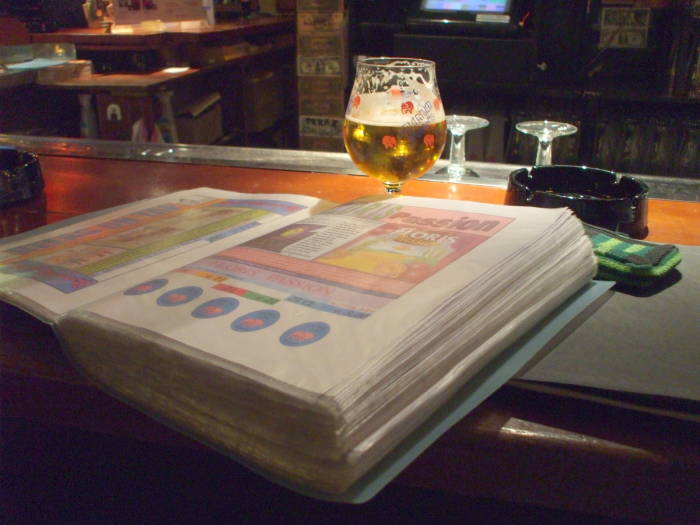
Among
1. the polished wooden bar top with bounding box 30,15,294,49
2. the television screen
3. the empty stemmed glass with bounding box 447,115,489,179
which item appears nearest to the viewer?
the empty stemmed glass with bounding box 447,115,489,179

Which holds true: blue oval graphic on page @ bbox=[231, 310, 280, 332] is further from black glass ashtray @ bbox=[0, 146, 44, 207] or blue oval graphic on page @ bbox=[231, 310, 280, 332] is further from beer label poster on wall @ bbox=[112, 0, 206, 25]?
beer label poster on wall @ bbox=[112, 0, 206, 25]

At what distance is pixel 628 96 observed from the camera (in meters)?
2.44

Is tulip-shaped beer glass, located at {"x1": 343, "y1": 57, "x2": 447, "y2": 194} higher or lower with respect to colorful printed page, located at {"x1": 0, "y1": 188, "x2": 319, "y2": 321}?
higher

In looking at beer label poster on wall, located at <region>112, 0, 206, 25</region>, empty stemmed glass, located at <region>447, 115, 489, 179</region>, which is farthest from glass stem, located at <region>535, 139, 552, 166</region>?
beer label poster on wall, located at <region>112, 0, 206, 25</region>

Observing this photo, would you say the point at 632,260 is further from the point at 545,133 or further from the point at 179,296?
the point at 545,133

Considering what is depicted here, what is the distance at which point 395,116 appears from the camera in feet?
2.85

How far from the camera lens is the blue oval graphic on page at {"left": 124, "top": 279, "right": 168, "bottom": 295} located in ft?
1.81

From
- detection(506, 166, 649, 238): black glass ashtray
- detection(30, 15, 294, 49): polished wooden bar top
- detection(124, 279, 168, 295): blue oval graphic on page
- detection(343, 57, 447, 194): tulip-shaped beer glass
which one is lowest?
detection(124, 279, 168, 295): blue oval graphic on page

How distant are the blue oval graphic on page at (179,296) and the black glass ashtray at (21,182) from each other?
23.6 inches

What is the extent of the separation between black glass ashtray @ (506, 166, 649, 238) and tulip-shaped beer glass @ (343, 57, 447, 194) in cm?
13

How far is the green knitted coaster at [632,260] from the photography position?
63 cm

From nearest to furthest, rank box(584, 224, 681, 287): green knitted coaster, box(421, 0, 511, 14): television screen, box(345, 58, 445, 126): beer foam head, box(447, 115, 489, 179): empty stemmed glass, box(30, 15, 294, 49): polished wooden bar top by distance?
box(584, 224, 681, 287): green knitted coaster → box(345, 58, 445, 126): beer foam head → box(447, 115, 489, 179): empty stemmed glass → box(421, 0, 511, 14): television screen → box(30, 15, 294, 49): polished wooden bar top

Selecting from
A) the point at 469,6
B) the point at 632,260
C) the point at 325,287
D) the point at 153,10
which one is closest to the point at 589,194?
the point at 632,260

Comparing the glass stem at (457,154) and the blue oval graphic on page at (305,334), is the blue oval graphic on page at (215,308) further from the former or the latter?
the glass stem at (457,154)
